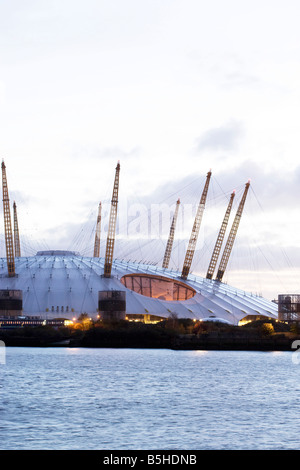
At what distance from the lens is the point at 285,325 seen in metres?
164

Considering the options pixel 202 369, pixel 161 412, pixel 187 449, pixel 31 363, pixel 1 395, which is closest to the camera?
pixel 187 449

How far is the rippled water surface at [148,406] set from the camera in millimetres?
47750

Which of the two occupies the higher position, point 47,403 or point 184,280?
point 184,280

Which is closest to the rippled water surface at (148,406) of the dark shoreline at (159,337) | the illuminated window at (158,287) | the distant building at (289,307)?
the dark shoreline at (159,337)

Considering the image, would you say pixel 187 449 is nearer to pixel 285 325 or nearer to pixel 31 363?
pixel 31 363

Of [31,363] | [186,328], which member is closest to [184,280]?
[186,328]

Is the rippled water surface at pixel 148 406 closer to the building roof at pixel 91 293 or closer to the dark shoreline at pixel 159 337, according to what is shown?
the dark shoreline at pixel 159 337

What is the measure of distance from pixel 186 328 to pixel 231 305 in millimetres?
19776

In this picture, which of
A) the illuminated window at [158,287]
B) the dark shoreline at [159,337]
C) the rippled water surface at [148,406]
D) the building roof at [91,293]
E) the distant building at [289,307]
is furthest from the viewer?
the illuminated window at [158,287]

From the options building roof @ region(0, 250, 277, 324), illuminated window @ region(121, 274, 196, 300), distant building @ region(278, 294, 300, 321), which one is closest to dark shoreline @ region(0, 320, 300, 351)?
distant building @ region(278, 294, 300, 321)

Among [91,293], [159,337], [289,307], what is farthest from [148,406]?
[289,307]

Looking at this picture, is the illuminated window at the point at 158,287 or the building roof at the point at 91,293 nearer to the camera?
the building roof at the point at 91,293

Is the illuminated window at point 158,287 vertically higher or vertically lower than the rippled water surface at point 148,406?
higher

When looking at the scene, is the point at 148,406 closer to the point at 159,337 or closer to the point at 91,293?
the point at 159,337
